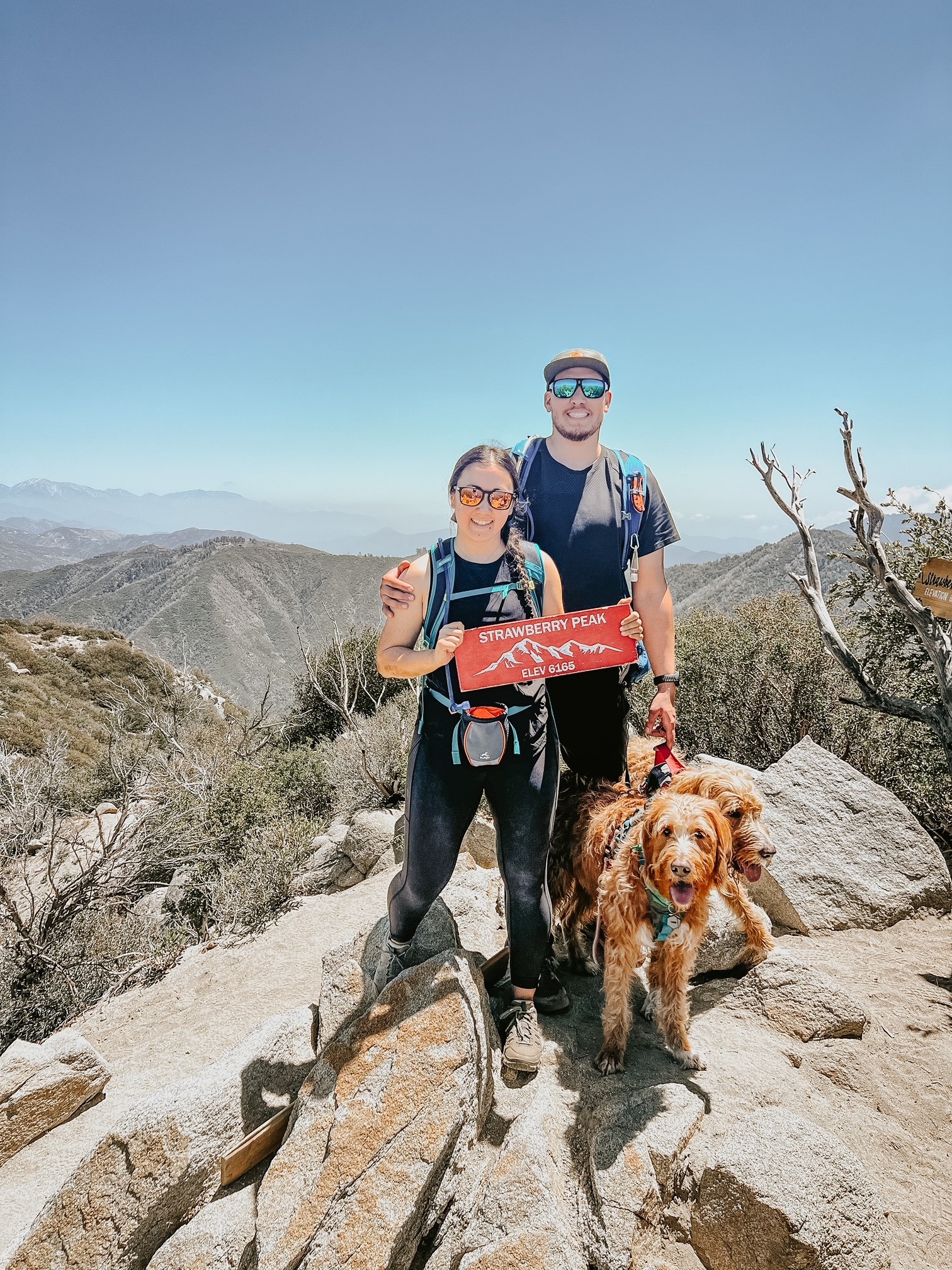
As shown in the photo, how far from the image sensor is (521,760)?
2.57 meters

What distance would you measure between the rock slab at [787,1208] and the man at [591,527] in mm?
1087

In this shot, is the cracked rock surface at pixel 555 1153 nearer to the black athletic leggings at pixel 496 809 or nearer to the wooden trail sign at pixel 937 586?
the black athletic leggings at pixel 496 809

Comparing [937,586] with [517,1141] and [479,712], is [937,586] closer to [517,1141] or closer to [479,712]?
[479,712]

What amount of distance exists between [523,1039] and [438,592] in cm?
197

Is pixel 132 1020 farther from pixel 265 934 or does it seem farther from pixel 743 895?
pixel 743 895

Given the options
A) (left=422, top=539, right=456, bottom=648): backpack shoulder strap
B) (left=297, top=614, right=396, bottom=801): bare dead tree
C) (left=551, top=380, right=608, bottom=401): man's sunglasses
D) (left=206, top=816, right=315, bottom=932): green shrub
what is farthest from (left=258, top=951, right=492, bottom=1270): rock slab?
(left=297, top=614, right=396, bottom=801): bare dead tree

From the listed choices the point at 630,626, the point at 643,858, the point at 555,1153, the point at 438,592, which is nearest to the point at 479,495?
the point at 438,592

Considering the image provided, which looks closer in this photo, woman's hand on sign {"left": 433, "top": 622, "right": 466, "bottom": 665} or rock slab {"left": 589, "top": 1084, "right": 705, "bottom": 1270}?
rock slab {"left": 589, "top": 1084, "right": 705, "bottom": 1270}

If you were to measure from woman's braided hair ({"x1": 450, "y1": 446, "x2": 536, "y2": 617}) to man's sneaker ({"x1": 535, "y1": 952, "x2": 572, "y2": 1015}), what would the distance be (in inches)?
77.6

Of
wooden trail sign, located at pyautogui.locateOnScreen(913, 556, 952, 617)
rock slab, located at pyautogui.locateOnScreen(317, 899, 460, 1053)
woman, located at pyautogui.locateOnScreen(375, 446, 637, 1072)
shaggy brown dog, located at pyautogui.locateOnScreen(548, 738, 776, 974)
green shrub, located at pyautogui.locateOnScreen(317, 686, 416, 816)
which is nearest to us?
woman, located at pyautogui.locateOnScreen(375, 446, 637, 1072)

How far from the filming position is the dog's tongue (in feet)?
7.85

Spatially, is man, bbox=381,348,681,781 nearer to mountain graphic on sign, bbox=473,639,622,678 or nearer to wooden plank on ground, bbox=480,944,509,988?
mountain graphic on sign, bbox=473,639,622,678

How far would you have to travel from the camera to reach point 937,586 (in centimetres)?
395

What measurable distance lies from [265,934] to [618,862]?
179 inches
